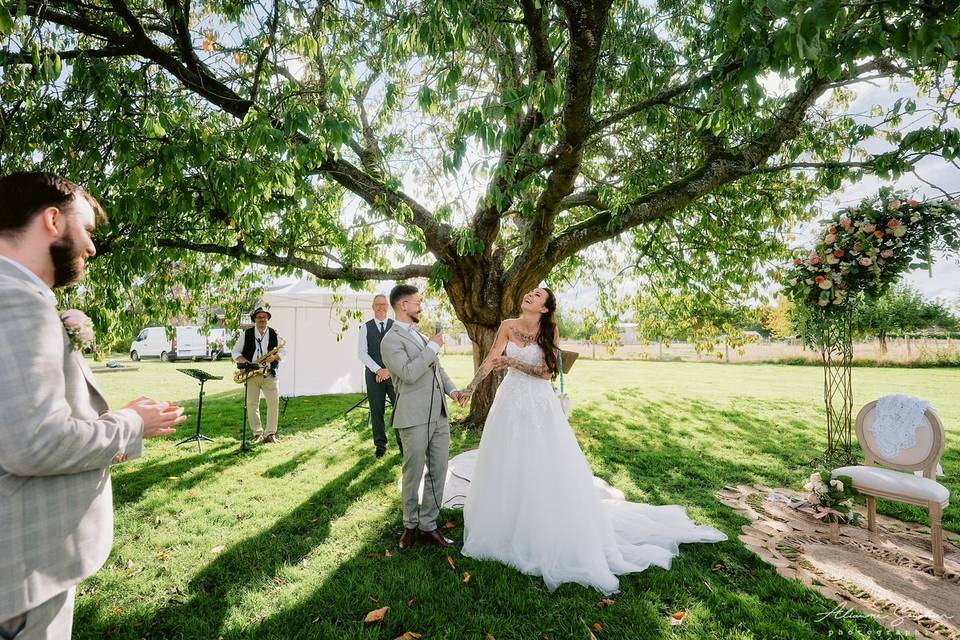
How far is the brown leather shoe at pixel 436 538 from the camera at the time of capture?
12.8 ft

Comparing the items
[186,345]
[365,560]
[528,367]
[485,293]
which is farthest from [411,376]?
[186,345]

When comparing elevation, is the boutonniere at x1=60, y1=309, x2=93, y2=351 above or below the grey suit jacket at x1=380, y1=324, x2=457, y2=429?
above

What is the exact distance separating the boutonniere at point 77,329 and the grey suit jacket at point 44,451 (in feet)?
0.09

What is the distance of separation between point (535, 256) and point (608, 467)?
10.6 ft

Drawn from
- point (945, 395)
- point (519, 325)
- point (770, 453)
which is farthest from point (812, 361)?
point (519, 325)

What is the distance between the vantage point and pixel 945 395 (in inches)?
496

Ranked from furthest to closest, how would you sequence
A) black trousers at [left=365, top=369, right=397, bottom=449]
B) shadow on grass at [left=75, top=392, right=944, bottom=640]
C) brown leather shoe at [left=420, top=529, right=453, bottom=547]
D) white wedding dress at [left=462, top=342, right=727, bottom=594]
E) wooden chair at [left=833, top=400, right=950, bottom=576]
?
black trousers at [left=365, top=369, right=397, bottom=449] < brown leather shoe at [left=420, top=529, right=453, bottom=547] < wooden chair at [left=833, top=400, right=950, bottom=576] < white wedding dress at [left=462, top=342, right=727, bottom=594] < shadow on grass at [left=75, top=392, right=944, bottom=640]

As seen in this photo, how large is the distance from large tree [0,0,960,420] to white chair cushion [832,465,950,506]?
3.34 meters

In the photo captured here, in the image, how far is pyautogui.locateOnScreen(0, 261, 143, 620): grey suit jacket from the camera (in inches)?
47.6

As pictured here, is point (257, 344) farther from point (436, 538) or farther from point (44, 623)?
point (44, 623)

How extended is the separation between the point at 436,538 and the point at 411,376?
59.0 inches

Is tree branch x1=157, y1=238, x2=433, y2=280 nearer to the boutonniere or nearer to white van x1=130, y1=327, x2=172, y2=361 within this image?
the boutonniere

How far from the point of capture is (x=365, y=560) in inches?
147

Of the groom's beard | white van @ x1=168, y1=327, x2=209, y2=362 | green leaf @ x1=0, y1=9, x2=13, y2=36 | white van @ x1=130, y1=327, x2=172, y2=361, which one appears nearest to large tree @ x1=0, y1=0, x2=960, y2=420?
green leaf @ x1=0, y1=9, x2=13, y2=36
